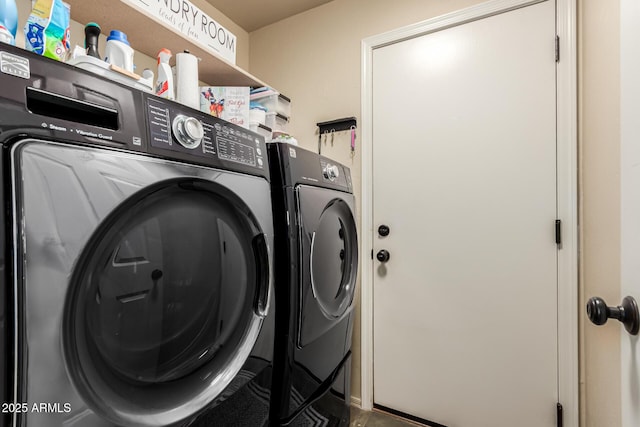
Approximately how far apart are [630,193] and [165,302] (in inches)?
38.6

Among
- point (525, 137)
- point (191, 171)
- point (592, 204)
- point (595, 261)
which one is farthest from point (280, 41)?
point (595, 261)

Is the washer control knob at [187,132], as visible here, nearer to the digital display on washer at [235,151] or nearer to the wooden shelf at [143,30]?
the digital display on washer at [235,151]

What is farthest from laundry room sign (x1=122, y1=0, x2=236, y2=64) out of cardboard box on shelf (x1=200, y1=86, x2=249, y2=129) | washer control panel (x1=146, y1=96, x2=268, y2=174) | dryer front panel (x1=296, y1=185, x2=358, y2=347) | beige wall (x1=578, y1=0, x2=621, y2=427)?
beige wall (x1=578, y1=0, x2=621, y2=427)

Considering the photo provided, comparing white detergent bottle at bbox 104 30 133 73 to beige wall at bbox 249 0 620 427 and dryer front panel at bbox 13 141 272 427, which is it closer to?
dryer front panel at bbox 13 141 272 427

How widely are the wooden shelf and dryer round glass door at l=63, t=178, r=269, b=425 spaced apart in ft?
3.32

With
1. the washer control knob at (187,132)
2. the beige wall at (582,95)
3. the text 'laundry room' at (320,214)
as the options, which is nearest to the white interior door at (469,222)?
the text 'laundry room' at (320,214)

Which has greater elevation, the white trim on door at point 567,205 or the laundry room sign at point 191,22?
the laundry room sign at point 191,22

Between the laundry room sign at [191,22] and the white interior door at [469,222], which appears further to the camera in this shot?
the white interior door at [469,222]

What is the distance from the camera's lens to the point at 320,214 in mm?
1111

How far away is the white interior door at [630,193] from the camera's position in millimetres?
545

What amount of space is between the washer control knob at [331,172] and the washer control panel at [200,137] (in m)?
0.41

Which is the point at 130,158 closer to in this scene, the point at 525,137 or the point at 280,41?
the point at 525,137

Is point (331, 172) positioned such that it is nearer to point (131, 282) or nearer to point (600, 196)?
point (131, 282)

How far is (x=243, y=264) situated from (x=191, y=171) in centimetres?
29
